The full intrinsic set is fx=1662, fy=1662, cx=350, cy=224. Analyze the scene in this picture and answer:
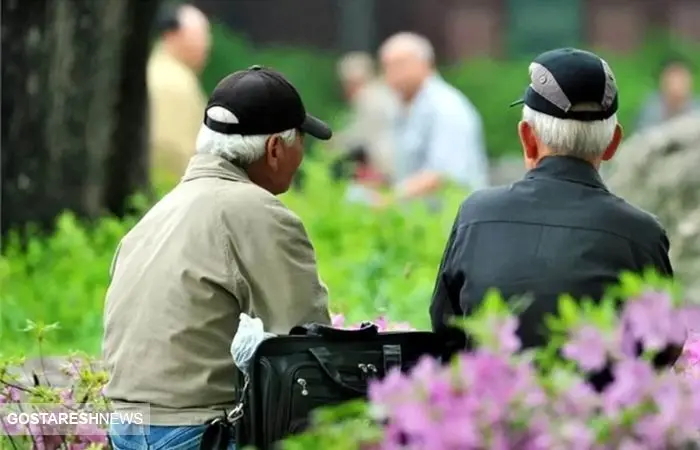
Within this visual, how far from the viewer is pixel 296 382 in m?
3.65

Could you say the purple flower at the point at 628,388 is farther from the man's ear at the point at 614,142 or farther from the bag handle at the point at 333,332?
the man's ear at the point at 614,142

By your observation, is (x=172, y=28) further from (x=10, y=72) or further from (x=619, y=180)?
(x=619, y=180)

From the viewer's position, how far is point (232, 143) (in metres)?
4.00

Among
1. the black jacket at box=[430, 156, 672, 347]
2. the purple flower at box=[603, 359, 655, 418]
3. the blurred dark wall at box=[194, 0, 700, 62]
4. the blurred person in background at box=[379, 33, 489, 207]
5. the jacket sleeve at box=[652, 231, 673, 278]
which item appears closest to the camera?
the purple flower at box=[603, 359, 655, 418]

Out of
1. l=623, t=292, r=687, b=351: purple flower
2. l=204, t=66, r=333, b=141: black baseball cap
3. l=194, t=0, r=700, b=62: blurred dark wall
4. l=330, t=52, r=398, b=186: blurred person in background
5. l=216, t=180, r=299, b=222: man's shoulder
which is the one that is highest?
l=204, t=66, r=333, b=141: black baseball cap

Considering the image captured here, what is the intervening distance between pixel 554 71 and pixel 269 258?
2.56ft

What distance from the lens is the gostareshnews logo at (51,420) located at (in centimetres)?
423

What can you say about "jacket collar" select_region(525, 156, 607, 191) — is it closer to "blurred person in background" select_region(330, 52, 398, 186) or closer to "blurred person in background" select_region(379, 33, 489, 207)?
"blurred person in background" select_region(379, 33, 489, 207)

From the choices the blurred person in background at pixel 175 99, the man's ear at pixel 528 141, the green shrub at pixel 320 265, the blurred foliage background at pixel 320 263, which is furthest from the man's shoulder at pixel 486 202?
the blurred person in background at pixel 175 99

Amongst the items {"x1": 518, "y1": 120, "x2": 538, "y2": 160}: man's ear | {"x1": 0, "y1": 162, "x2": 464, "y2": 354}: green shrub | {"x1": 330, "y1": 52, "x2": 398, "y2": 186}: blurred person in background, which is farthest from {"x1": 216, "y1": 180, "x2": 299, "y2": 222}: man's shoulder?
{"x1": 330, "y1": 52, "x2": 398, "y2": 186}: blurred person in background

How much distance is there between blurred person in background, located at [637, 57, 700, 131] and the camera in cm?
1409

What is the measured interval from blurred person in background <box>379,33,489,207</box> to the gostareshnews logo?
17.7ft

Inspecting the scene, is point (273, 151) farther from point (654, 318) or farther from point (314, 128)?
point (654, 318)

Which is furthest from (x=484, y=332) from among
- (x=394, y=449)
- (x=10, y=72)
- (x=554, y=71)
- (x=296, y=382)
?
(x=10, y=72)
